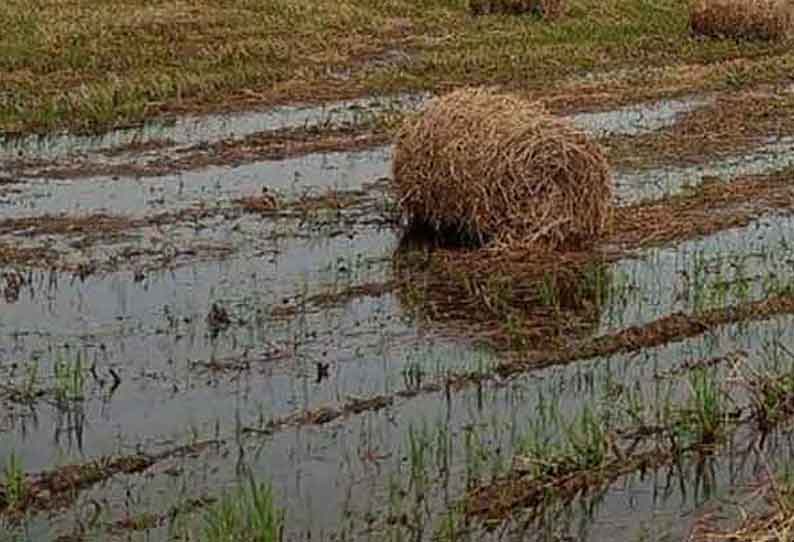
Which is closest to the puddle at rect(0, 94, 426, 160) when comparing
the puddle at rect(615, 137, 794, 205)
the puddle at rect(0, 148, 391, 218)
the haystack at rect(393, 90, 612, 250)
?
the puddle at rect(0, 148, 391, 218)

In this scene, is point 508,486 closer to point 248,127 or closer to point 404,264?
point 404,264

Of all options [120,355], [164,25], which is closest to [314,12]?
[164,25]

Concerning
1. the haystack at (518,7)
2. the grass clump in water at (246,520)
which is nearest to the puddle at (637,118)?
the haystack at (518,7)

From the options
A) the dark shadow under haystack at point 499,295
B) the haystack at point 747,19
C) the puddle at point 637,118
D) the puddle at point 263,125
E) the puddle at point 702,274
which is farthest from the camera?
the haystack at point 747,19

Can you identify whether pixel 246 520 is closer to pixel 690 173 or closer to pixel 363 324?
pixel 363 324

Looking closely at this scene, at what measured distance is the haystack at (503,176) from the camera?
13.4m

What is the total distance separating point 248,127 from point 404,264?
6.35m

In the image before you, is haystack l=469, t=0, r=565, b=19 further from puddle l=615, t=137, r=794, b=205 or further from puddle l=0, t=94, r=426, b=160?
puddle l=615, t=137, r=794, b=205

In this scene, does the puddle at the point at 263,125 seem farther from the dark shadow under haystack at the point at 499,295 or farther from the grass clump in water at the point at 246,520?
the grass clump in water at the point at 246,520

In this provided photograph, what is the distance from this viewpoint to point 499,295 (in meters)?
11.9

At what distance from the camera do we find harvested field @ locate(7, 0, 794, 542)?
7996mm

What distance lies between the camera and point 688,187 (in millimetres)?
15406

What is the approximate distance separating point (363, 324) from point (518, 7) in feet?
62.2

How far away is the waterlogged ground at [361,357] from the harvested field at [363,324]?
0.09 feet
